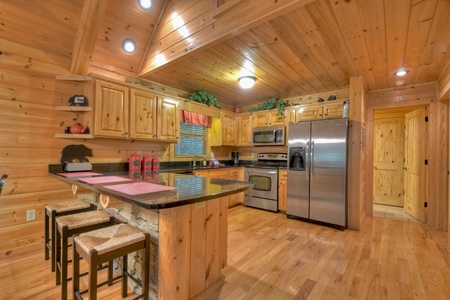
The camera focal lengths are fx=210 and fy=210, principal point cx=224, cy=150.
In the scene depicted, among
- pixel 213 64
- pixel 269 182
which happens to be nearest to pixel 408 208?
pixel 269 182

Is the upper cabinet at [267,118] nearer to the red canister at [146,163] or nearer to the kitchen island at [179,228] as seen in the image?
the red canister at [146,163]

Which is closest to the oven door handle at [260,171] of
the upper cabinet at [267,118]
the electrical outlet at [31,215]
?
the upper cabinet at [267,118]

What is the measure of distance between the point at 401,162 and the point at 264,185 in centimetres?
339

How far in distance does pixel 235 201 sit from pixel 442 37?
156 inches

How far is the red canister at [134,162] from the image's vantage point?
3.17 meters

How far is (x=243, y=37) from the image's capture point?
7.67 feet

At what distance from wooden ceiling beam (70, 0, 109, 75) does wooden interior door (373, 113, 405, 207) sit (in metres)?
5.96

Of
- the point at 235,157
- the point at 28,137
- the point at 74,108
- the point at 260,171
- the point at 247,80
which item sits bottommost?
the point at 260,171

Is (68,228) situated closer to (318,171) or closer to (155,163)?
(155,163)

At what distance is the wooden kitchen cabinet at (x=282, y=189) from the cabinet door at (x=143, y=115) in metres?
2.50

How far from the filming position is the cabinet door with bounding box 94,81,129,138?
2.69 m

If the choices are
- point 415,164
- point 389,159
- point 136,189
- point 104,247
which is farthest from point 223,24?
point 389,159

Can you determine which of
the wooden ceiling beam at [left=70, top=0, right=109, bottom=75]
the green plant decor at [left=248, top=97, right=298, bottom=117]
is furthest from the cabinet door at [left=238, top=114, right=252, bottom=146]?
the wooden ceiling beam at [left=70, top=0, right=109, bottom=75]

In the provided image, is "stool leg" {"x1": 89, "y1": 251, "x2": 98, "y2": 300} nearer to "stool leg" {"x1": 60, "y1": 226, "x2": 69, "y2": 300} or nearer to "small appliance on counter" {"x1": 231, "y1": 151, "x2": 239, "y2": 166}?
"stool leg" {"x1": 60, "y1": 226, "x2": 69, "y2": 300}
